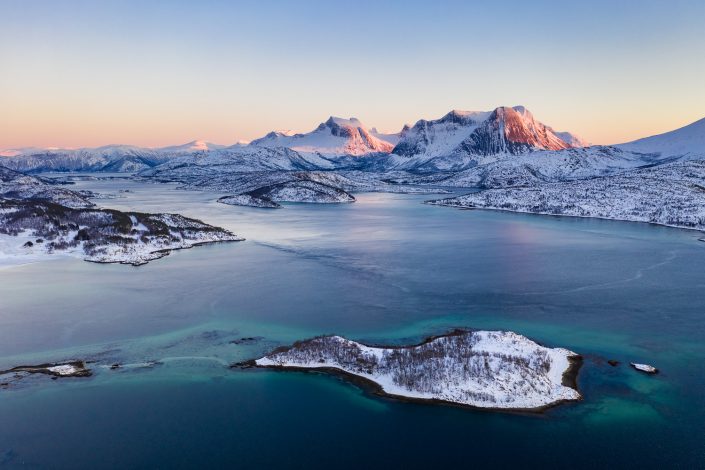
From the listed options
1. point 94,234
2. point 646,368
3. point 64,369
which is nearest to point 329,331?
point 64,369

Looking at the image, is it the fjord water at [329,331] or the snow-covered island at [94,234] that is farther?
the snow-covered island at [94,234]

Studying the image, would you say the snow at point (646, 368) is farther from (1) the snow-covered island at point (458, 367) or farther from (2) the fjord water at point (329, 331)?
(1) the snow-covered island at point (458, 367)

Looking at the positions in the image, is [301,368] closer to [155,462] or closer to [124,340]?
[155,462]

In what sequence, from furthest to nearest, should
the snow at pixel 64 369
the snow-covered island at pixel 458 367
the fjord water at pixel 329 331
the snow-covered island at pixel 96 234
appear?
the snow-covered island at pixel 96 234 → the snow at pixel 64 369 → the snow-covered island at pixel 458 367 → the fjord water at pixel 329 331

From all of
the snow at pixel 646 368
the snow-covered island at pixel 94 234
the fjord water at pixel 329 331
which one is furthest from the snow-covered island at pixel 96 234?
the snow at pixel 646 368

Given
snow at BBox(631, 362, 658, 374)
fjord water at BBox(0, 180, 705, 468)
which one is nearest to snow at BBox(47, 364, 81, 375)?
fjord water at BBox(0, 180, 705, 468)

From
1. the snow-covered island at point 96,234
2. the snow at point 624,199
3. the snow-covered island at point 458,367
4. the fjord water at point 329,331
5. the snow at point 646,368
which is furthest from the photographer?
the snow at point 624,199
